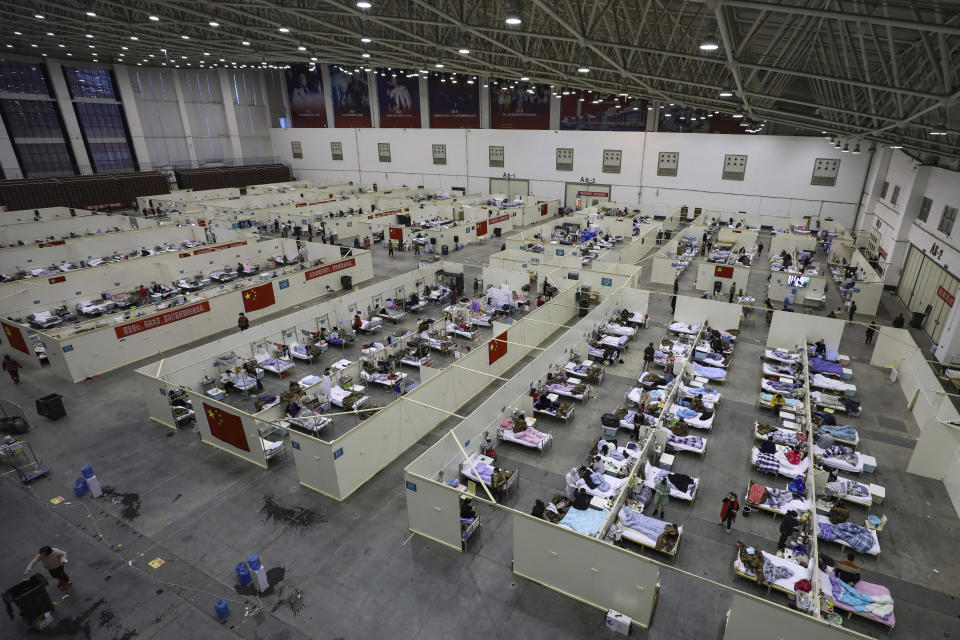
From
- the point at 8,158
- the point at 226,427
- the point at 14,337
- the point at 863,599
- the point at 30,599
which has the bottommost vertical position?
the point at 863,599

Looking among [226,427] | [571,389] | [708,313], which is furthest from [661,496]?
[708,313]

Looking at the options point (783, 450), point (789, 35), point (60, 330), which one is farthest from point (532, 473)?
point (60, 330)

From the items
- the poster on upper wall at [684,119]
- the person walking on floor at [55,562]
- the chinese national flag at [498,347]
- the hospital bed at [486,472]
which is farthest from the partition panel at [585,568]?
the poster on upper wall at [684,119]

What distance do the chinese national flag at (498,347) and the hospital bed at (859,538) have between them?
10.6m

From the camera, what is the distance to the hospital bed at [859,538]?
36.4ft

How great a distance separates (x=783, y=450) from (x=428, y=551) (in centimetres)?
1056

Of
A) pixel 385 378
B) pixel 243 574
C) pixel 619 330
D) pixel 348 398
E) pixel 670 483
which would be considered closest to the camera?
pixel 243 574

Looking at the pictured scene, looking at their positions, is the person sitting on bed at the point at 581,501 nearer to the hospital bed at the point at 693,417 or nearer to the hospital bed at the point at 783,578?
the hospital bed at the point at 783,578

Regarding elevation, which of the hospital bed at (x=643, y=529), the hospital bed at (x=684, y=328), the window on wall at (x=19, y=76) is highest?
the window on wall at (x=19, y=76)

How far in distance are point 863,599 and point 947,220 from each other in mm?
21646

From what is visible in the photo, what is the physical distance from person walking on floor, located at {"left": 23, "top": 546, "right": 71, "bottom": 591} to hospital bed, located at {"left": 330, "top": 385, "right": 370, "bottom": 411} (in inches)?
308

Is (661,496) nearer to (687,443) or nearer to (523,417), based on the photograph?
(687,443)

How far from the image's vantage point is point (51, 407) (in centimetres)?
1636

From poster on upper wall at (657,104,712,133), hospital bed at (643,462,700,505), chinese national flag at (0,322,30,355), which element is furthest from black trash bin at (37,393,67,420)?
poster on upper wall at (657,104,712,133)
